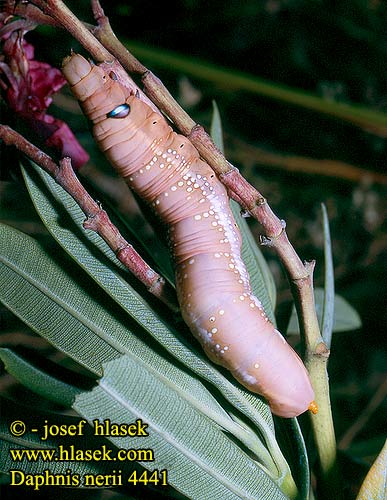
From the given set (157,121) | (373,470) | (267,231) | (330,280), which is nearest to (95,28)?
(157,121)

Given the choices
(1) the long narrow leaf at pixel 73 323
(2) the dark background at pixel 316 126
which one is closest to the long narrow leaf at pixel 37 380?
(1) the long narrow leaf at pixel 73 323

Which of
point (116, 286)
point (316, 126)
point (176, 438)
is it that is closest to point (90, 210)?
point (116, 286)

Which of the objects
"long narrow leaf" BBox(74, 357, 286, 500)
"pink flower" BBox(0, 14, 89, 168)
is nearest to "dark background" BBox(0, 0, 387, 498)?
"pink flower" BBox(0, 14, 89, 168)

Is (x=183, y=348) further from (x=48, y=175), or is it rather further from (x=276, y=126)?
(x=276, y=126)

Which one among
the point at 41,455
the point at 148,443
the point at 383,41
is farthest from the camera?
the point at 383,41

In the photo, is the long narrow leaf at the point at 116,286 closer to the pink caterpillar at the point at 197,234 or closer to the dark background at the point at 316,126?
the pink caterpillar at the point at 197,234

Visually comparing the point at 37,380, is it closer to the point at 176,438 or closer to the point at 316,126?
the point at 176,438
